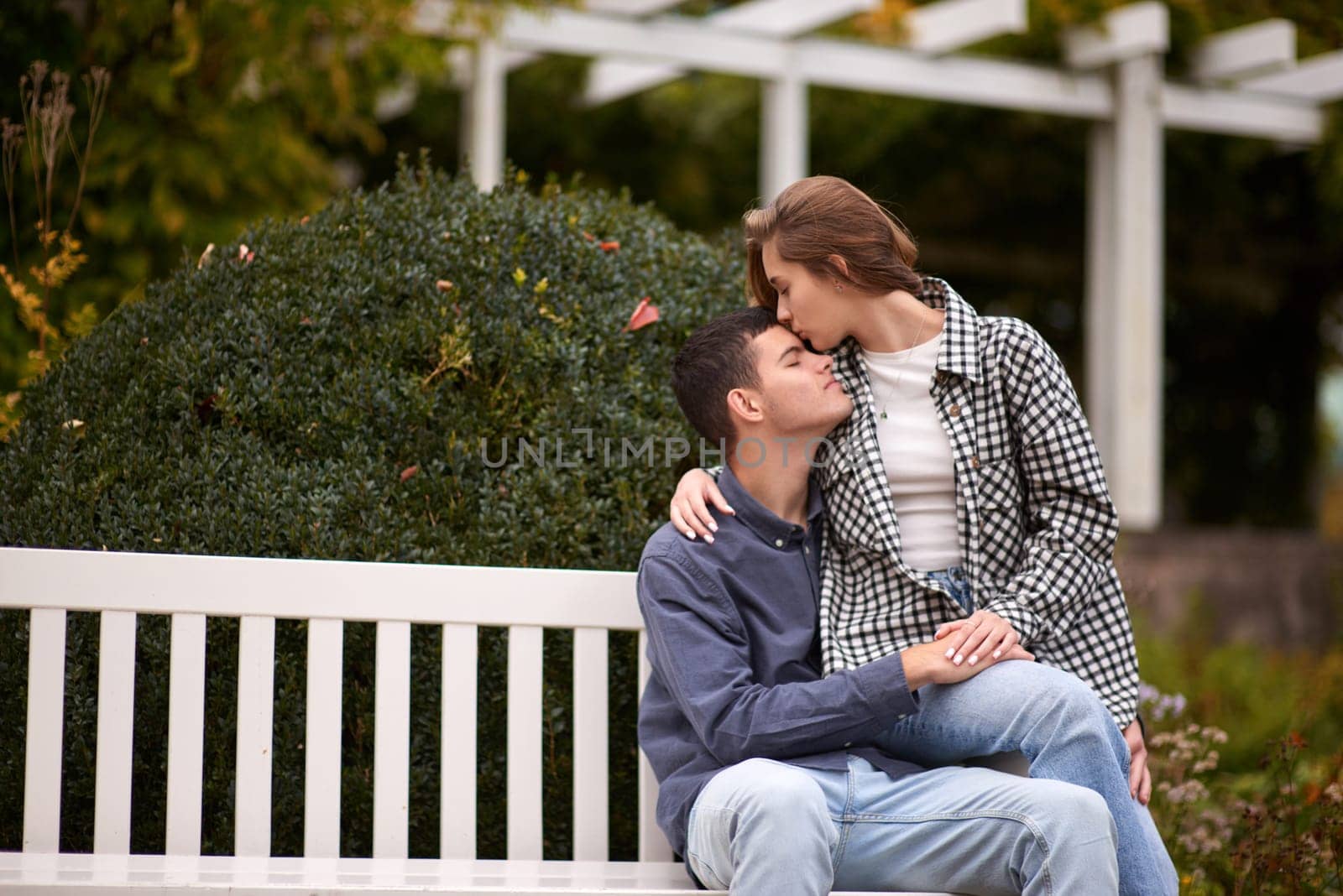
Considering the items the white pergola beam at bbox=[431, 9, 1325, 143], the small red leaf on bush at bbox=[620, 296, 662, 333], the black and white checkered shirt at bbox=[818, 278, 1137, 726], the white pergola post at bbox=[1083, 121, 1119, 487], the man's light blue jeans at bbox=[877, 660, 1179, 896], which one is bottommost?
the man's light blue jeans at bbox=[877, 660, 1179, 896]

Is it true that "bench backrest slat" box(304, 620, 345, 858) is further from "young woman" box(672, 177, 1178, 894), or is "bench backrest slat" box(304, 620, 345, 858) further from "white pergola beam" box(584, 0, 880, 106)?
"white pergola beam" box(584, 0, 880, 106)

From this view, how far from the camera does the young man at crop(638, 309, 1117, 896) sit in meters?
2.15

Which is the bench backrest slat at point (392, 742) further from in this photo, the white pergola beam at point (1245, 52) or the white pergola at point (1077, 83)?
the white pergola beam at point (1245, 52)

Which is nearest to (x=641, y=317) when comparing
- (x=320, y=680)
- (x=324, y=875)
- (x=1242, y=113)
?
(x=320, y=680)

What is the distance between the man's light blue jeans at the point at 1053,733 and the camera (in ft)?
7.40

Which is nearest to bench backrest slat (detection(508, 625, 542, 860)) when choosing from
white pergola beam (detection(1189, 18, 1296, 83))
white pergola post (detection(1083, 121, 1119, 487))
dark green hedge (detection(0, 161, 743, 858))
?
dark green hedge (detection(0, 161, 743, 858))

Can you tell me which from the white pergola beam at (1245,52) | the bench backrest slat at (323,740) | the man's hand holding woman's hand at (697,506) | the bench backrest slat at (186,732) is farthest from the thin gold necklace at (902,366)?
the white pergola beam at (1245,52)

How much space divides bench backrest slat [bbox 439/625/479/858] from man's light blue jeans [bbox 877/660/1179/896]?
836 mm

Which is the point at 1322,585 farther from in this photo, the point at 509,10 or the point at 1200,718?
the point at 509,10

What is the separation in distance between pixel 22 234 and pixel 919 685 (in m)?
3.72

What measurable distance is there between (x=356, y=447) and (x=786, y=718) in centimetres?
102

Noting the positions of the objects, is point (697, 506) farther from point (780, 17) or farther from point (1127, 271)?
point (1127, 271)

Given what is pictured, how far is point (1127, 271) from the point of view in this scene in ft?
25.9

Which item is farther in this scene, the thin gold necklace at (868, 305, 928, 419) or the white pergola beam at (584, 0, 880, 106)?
the white pergola beam at (584, 0, 880, 106)
